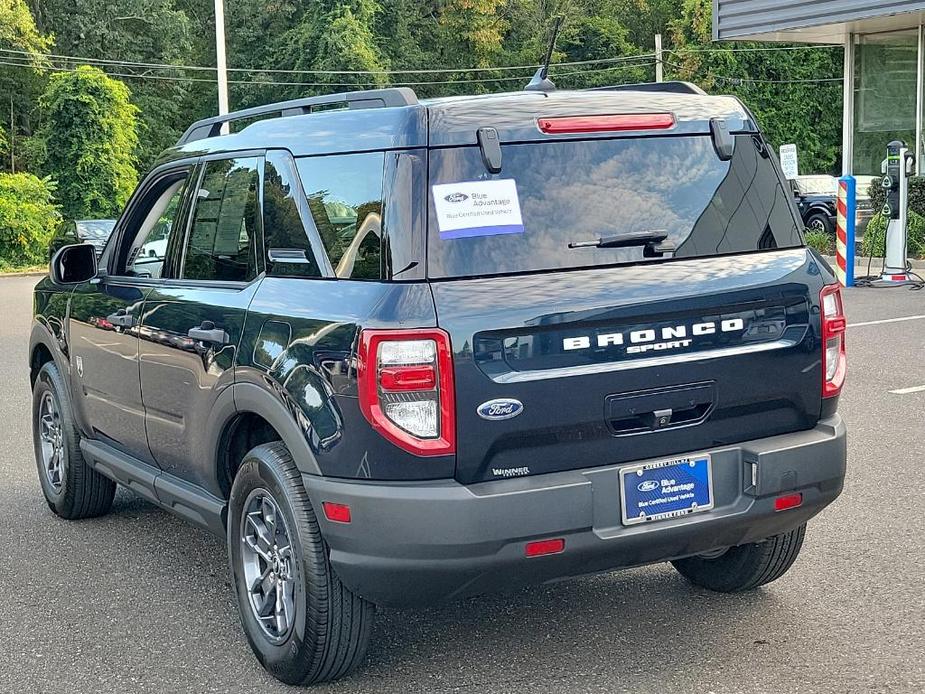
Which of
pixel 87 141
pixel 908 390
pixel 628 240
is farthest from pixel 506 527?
pixel 87 141

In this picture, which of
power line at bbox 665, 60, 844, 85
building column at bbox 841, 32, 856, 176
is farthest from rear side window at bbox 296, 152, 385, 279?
power line at bbox 665, 60, 844, 85

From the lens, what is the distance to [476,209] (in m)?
3.55

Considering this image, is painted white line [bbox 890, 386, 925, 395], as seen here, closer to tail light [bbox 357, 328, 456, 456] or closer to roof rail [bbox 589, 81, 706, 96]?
roof rail [bbox 589, 81, 706, 96]

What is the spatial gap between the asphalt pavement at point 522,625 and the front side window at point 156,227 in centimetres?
132

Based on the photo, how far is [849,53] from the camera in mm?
21578

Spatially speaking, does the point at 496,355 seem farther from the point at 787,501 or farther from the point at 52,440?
the point at 52,440

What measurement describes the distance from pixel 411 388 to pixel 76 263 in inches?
107

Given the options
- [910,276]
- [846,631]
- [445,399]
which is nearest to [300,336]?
[445,399]

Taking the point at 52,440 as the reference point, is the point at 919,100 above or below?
above

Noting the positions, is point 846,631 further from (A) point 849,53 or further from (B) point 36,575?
(A) point 849,53

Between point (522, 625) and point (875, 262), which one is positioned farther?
point (875, 262)

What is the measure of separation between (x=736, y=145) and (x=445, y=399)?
1451mm

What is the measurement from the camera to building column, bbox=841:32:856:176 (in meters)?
21.6

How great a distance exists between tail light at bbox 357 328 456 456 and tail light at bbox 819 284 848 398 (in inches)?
54.8
